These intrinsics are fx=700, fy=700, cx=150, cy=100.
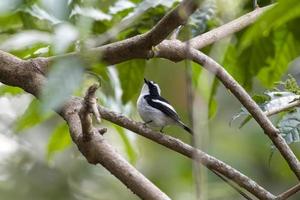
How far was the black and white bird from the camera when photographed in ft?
10.3

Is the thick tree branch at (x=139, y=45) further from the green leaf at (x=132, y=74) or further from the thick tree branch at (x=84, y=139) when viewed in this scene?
the green leaf at (x=132, y=74)

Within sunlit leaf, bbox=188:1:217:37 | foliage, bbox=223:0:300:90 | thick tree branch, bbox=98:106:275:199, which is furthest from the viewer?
sunlit leaf, bbox=188:1:217:37

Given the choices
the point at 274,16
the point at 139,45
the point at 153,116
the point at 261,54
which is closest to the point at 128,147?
the point at 261,54

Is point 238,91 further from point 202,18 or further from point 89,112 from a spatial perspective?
point 202,18

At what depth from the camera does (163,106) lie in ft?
10.6

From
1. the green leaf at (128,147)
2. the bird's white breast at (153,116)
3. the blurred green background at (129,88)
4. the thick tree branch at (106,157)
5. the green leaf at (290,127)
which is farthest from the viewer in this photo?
the bird's white breast at (153,116)

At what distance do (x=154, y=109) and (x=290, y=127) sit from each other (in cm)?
147

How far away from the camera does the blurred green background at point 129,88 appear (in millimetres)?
1011

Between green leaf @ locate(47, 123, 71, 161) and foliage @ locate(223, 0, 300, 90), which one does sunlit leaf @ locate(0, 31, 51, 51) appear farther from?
foliage @ locate(223, 0, 300, 90)

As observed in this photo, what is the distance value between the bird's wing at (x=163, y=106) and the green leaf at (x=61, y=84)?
7.58 feet

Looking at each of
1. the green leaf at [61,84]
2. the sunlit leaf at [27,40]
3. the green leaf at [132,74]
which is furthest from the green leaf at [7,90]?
the green leaf at [61,84]

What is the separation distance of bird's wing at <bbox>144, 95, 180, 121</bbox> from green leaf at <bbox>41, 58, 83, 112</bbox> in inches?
90.9

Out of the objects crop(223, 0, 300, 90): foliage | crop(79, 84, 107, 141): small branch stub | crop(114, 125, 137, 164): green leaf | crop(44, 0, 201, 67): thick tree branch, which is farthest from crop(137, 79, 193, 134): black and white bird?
crop(79, 84, 107, 141): small branch stub

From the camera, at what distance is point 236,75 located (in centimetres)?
217
